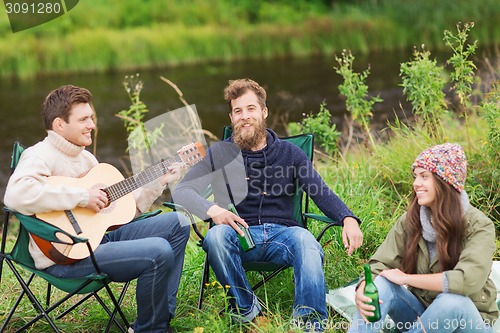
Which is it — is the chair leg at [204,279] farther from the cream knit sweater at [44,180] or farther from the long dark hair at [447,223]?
the long dark hair at [447,223]

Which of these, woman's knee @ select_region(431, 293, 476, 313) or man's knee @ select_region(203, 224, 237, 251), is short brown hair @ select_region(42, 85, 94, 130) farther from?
woman's knee @ select_region(431, 293, 476, 313)

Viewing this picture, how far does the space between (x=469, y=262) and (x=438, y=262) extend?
0.14 meters

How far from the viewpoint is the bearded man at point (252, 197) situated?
3174 millimetres

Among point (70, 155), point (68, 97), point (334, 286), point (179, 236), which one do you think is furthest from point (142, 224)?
point (334, 286)

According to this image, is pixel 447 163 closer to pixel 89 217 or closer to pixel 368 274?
pixel 368 274

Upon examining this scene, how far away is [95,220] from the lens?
316 cm

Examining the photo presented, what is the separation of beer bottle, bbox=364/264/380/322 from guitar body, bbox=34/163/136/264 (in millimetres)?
1098

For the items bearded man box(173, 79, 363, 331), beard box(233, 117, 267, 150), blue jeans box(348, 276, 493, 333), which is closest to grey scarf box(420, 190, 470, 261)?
blue jeans box(348, 276, 493, 333)

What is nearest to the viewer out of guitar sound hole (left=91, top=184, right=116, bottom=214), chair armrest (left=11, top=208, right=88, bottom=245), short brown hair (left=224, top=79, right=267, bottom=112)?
chair armrest (left=11, top=208, right=88, bottom=245)

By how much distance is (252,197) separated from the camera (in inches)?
138

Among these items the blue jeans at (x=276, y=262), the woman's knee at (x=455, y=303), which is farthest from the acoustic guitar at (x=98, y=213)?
the woman's knee at (x=455, y=303)

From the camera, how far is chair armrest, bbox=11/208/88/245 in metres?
2.87

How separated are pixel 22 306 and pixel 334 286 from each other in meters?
1.51

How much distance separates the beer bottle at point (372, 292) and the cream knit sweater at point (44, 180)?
1.08 m
